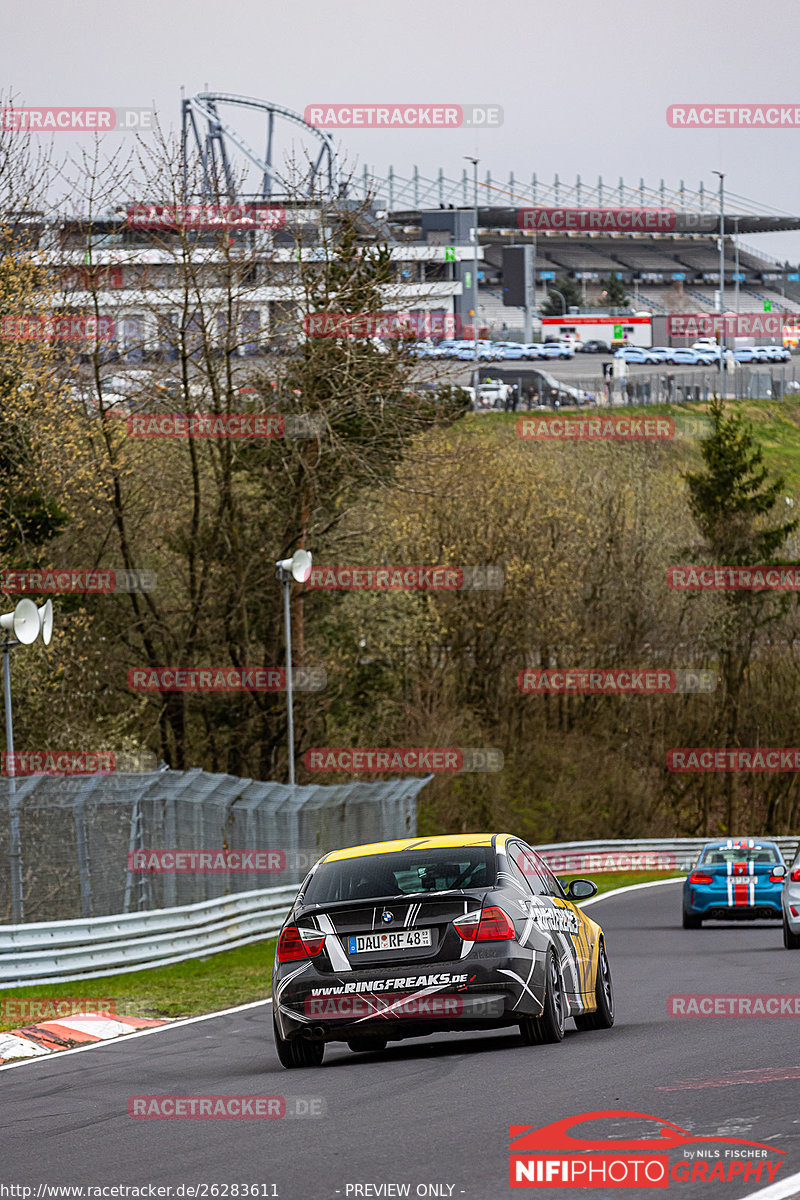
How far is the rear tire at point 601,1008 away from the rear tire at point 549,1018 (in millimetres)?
1134

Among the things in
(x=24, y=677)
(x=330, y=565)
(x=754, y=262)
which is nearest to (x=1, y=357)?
(x=24, y=677)

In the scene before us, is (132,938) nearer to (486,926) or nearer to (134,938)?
(134,938)

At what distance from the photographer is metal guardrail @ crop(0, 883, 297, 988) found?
17438 millimetres

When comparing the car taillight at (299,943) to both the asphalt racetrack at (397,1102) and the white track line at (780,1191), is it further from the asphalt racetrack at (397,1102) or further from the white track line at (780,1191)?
the white track line at (780,1191)

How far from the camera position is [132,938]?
20.0 meters

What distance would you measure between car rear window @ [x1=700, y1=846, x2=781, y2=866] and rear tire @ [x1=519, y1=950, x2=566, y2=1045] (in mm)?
14236

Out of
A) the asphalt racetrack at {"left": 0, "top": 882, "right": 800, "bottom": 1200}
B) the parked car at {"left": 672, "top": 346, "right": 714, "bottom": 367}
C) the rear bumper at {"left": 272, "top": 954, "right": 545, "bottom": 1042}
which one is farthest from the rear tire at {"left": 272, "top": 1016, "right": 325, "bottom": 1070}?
the parked car at {"left": 672, "top": 346, "right": 714, "bottom": 367}

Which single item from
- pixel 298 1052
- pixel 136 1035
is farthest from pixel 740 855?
pixel 298 1052

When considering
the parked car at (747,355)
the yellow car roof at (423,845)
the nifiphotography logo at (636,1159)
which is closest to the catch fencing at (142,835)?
the yellow car roof at (423,845)

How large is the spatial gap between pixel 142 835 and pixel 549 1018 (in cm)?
1141

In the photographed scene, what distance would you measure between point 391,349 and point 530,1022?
28989 mm

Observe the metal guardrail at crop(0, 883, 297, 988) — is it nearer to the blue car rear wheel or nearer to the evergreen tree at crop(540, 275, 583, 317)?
the blue car rear wheel

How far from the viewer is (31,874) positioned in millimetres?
18969

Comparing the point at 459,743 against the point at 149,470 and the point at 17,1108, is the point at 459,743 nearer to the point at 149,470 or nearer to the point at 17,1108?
the point at 149,470
